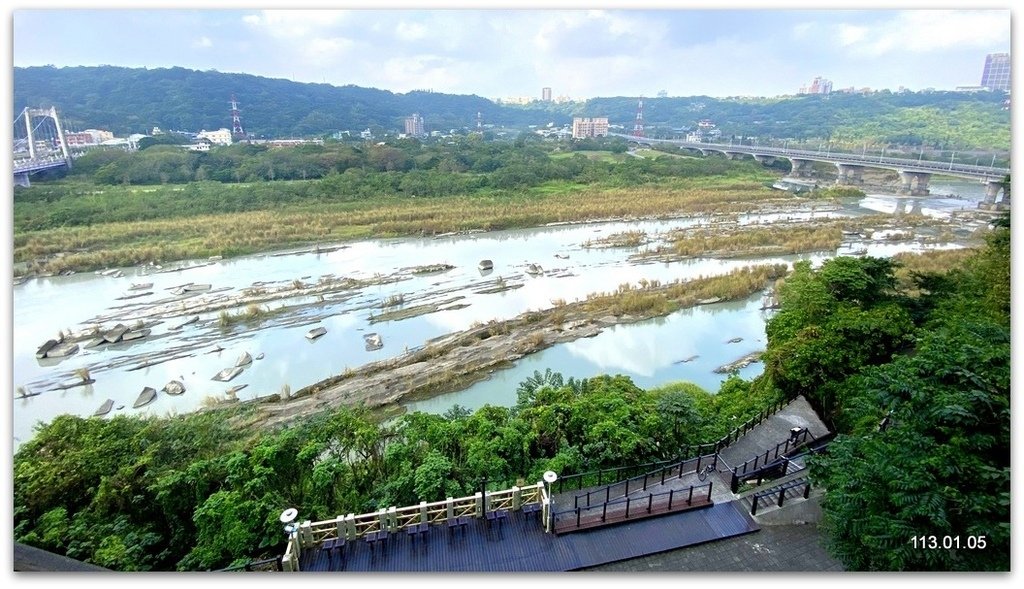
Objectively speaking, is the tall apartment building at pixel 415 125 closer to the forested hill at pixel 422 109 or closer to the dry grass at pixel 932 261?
the forested hill at pixel 422 109

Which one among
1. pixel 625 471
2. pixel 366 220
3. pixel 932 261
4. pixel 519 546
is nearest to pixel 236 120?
pixel 366 220

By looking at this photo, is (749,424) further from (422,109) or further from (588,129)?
(588,129)

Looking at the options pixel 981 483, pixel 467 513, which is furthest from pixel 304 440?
pixel 981 483

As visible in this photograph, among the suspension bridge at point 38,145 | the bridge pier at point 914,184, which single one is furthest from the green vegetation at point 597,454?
the bridge pier at point 914,184

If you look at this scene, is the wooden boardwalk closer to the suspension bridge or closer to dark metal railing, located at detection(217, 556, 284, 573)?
dark metal railing, located at detection(217, 556, 284, 573)

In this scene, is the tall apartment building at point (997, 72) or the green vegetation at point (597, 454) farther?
the tall apartment building at point (997, 72)

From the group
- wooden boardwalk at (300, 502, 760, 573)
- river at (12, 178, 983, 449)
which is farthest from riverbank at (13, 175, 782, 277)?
wooden boardwalk at (300, 502, 760, 573)
